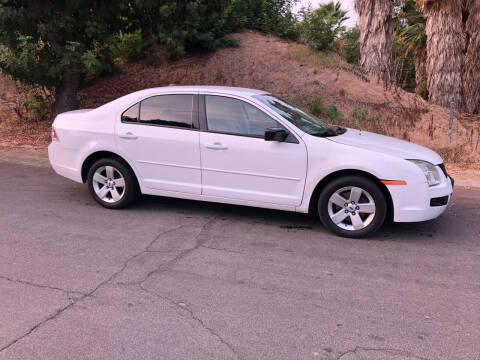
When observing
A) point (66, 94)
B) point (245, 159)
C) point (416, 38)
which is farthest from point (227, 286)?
point (416, 38)

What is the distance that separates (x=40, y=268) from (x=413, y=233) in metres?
4.18

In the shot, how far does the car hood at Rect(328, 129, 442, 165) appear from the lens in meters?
5.84

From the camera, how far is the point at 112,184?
6.82 meters

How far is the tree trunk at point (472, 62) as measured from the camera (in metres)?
17.1

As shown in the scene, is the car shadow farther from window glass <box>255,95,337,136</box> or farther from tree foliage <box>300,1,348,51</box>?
tree foliage <box>300,1,348,51</box>

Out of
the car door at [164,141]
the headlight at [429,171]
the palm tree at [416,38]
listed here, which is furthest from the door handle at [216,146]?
the palm tree at [416,38]

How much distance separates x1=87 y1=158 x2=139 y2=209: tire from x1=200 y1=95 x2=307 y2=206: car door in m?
1.07

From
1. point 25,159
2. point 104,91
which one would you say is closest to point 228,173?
point 25,159

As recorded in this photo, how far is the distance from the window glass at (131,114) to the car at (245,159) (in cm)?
1

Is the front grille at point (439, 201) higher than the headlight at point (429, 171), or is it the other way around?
the headlight at point (429, 171)

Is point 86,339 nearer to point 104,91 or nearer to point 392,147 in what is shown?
point 392,147

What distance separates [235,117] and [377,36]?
36.7 feet

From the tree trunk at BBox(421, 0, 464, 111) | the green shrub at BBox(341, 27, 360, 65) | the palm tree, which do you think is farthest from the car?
the green shrub at BBox(341, 27, 360, 65)

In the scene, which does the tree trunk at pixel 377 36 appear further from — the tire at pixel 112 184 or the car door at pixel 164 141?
the tire at pixel 112 184
